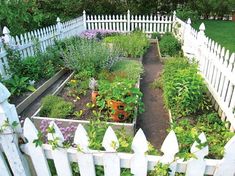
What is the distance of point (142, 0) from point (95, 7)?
3.17 meters

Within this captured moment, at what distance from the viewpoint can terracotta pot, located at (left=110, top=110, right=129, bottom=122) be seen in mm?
3365

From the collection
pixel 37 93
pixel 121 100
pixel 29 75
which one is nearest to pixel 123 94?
pixel 121 100

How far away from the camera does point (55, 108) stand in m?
3.70

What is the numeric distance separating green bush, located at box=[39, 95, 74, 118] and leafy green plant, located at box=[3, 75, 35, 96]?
3.25 feet

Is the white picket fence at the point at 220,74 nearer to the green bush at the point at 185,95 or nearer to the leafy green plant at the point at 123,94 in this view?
the green bush at the point at 185,95

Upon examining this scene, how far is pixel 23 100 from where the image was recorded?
431cm

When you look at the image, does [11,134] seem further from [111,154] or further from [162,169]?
[162,169]

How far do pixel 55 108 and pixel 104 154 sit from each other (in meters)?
2.18

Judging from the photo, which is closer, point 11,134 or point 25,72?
point 11,134

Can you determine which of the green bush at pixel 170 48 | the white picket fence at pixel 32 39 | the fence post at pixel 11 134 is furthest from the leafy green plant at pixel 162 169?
the green bush at pixel 170 48

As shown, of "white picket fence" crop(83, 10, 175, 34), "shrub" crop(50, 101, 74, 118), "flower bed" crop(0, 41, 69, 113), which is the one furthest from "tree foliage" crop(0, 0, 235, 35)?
"shrub" crop(50, 101, 74, 118)

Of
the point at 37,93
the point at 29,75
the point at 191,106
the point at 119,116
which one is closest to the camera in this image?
the point at 119,116

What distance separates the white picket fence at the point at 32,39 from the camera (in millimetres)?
4895

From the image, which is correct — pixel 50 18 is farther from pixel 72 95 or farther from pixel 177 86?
pixel 177 86
